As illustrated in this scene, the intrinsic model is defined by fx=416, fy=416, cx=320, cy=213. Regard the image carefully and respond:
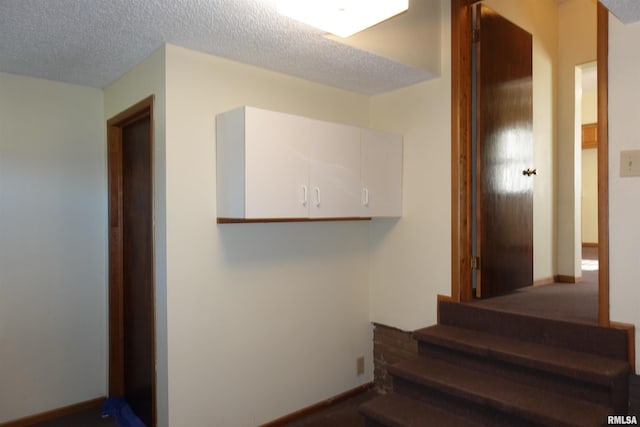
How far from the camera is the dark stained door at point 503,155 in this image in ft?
9.34

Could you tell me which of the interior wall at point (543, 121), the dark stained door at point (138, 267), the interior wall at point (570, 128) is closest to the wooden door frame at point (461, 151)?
the interior wall at point (543, 121)

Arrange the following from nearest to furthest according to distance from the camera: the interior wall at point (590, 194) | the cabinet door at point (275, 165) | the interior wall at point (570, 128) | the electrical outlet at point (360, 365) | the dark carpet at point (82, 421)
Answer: the cabinet door at point (275, 165) < the dark carpet at point (82, 421) < the electrical outlet at point (360, 365) < the interior wall at point (570, 128) < the interior wall at point (590, 194)

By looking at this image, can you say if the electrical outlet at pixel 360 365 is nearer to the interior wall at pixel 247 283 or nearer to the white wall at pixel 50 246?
the interior wall at pixel 247 283

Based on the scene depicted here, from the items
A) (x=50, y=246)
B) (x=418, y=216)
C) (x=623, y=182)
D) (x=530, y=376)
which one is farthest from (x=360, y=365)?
(x=50, y=246)

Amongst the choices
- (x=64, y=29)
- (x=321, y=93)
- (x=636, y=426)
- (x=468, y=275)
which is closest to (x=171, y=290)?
(x=64, y=29)

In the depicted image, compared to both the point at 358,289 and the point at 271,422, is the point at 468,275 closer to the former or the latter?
the point at 358,289

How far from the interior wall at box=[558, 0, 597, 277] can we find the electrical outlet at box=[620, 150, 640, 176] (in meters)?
1.91

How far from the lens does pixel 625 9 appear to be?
6.27 feet

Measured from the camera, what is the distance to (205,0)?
6.02ft

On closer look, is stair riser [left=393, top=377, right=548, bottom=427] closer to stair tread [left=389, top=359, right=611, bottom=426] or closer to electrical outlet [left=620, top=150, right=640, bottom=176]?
stair tread [left=389, top=359, right=611, bottom=426]

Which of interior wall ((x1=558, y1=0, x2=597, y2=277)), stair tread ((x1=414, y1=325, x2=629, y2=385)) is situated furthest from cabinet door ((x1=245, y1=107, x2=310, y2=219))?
interior wall ((x1=558, y1=0, x2=597, y2=277))

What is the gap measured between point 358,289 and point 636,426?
6.01 feet

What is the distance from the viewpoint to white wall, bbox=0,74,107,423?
2742 mm

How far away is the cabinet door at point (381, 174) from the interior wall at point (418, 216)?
84 millimetres
